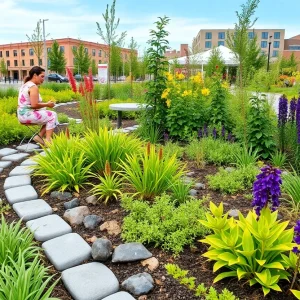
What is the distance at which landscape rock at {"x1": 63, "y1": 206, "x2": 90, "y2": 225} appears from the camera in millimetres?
2996

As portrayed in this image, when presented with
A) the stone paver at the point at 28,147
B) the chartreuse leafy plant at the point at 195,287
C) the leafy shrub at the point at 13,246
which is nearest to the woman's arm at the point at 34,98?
the stone paver at the point at 28,147

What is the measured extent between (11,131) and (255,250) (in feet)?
16.5

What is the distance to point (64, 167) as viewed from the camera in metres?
3.57

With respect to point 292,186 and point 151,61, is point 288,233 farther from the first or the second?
point 151,61

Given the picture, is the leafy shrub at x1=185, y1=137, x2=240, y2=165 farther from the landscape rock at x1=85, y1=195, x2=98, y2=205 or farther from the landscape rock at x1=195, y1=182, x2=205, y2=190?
the landscape rock at x1=85, y1=195, x2=98, y2=205

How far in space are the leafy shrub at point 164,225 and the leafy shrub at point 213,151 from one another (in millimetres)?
1840

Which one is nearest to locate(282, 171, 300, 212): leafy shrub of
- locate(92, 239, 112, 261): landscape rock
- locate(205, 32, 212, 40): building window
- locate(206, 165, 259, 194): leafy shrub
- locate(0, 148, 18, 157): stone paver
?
locate(206, 165, 259, 194): leafy shrub

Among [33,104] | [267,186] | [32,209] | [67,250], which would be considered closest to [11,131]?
[33,104]

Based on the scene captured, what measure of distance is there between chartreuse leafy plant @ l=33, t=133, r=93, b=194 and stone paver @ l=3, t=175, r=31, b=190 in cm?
16

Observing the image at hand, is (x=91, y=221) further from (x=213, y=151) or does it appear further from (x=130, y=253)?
(x=213, y=151)

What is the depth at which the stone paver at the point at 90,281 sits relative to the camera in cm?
203

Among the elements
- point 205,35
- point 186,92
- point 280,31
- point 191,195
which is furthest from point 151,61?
point 280,31

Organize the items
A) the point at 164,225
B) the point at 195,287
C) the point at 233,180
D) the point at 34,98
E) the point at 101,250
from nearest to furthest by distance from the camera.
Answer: the point at 195,287
the point at 101,250
the point at 164,225
the point at 233,180
the point at 34,98

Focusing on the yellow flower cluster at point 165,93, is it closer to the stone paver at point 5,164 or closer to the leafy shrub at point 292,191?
the stone paver at point 5,164
